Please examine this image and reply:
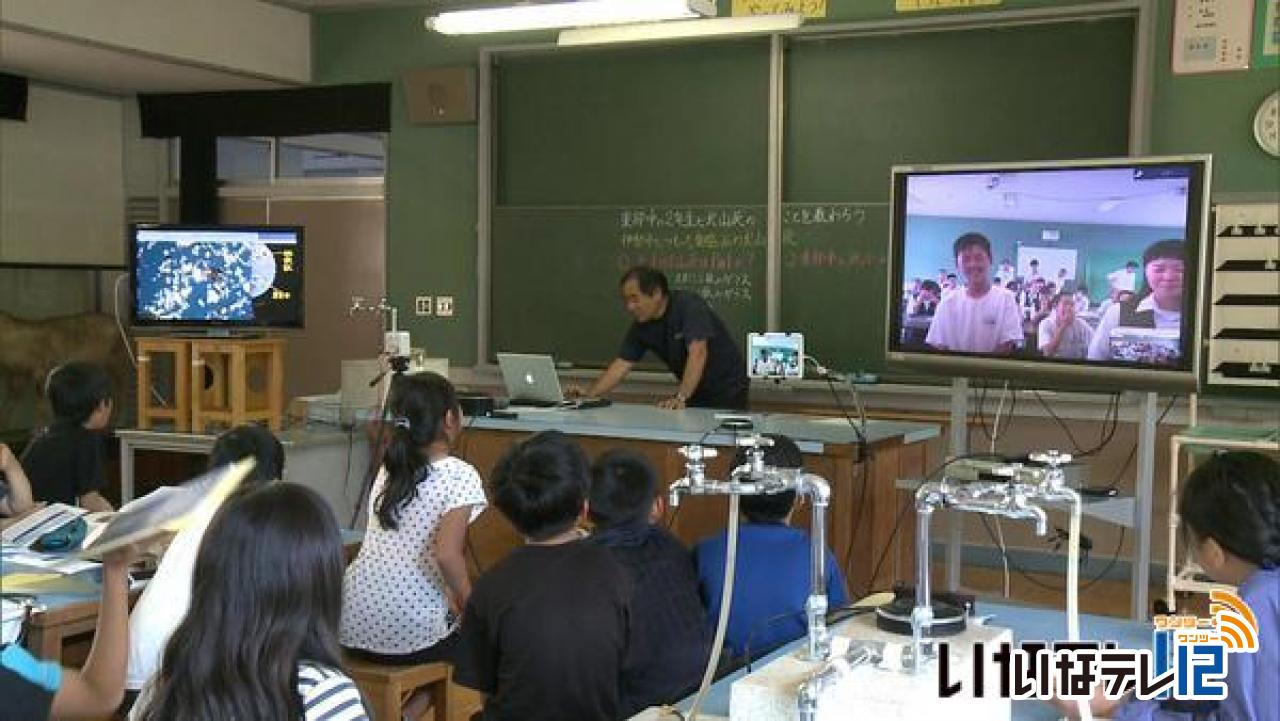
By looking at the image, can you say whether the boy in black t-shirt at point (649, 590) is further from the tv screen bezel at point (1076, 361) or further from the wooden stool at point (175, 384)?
the wooden stool at point (175, 384)

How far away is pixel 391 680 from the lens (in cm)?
304

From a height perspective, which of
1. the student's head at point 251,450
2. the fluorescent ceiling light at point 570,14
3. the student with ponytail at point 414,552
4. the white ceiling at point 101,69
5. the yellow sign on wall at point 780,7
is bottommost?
the student with ponytail at point 414,552

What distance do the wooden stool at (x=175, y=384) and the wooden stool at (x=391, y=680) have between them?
2.63m

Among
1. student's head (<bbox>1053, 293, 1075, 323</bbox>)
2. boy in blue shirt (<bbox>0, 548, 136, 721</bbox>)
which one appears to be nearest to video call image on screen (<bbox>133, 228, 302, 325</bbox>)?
student's head (<bbox>1053, 293, 1075, 323</bbox>)

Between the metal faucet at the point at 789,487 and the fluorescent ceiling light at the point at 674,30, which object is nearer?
the metal faucet at the point at 789,487

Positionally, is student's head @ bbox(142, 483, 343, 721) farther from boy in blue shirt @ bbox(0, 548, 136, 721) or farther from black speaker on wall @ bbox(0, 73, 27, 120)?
black speaker on wall @ bbox(0, 73, 27, 120)

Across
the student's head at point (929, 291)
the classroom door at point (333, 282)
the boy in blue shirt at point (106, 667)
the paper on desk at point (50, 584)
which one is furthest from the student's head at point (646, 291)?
the boy in blue shirt at point (106, 667)

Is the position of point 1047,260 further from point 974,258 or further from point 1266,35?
point 1266,35

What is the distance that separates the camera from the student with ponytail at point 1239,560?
1.81m

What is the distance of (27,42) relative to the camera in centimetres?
630

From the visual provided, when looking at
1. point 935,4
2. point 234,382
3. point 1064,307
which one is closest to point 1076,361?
point 1064,307

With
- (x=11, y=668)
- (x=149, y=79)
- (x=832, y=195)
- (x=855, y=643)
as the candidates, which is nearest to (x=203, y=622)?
(x=11, y=668)

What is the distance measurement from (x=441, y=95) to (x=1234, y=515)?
562 centimetres

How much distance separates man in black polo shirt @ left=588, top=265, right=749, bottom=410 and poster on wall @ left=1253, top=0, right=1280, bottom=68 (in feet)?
8.14
